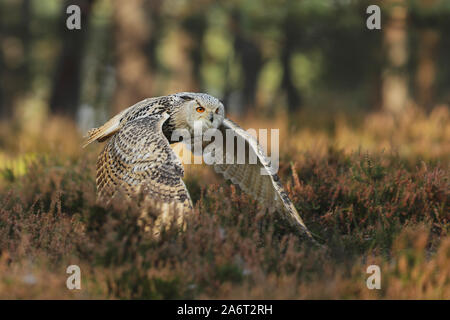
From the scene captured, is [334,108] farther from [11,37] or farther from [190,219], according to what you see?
[11,37]

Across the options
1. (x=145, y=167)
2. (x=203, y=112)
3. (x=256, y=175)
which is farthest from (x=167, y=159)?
(x=256, y=175)

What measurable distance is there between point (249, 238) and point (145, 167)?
102cm

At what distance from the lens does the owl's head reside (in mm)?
5402

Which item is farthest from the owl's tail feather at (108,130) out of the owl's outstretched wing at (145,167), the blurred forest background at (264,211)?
the blurred forest background at (264,211)

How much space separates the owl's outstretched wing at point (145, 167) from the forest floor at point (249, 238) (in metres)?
0.22

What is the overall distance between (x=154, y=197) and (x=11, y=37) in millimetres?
31015

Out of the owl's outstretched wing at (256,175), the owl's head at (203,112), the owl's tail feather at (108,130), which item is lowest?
the owl's outstretched wing at (256,175)

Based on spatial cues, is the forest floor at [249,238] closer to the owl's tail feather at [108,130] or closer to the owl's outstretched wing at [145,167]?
the owl's outstretched wing at [145,167]

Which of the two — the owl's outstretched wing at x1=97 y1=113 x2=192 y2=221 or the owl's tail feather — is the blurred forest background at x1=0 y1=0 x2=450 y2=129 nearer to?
the owl's tail feather

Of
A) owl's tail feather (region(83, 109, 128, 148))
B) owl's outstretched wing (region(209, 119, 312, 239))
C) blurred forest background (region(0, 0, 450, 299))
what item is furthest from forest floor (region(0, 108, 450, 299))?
owl's tail feather (region(83, 109, 128, 148))

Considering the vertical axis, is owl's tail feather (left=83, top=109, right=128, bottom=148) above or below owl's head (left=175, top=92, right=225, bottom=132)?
below

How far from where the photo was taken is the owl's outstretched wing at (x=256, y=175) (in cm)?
519

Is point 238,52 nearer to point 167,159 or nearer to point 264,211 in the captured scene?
point 264,211

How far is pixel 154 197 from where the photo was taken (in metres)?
4.70
